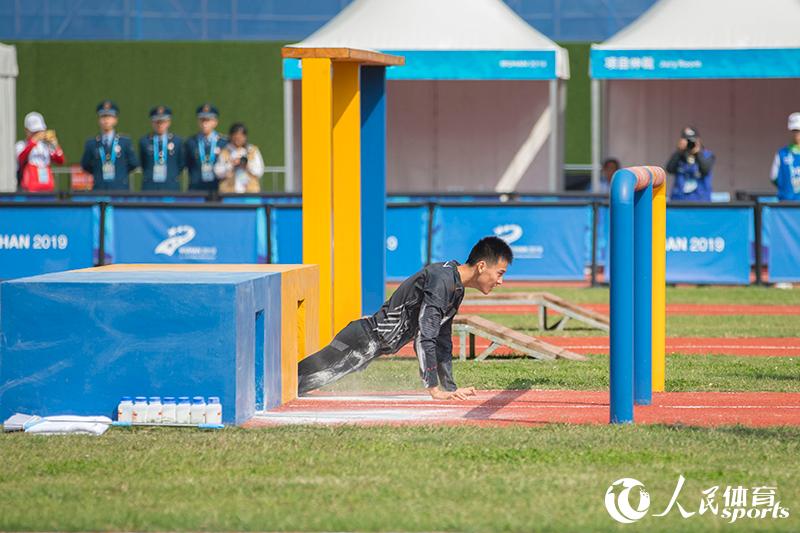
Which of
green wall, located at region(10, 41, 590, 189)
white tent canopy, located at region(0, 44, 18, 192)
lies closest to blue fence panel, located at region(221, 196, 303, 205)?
white tent canopy, located at region(0, 44, 18, 192)

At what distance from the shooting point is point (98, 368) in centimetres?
895

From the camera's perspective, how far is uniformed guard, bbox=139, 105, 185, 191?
22.1 m

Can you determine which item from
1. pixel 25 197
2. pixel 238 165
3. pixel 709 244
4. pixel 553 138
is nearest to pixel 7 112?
pixel 25 197

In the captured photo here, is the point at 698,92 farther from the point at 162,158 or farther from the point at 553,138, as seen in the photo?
the point at 162,158

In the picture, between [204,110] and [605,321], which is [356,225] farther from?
Result: [204,110]

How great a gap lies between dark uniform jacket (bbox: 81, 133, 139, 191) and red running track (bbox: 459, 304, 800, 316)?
22.3ft

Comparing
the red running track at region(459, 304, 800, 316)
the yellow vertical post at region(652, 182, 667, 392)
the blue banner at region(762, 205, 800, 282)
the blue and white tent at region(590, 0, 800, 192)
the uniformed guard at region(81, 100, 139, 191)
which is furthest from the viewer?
the blue and white tent at region(590, 0, 800, 192)

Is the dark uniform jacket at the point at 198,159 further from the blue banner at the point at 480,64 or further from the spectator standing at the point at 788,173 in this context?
the spectator standing at the point at 788,173

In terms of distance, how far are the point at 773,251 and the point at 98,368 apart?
43.4 ft

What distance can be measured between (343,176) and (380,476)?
5.11 meters

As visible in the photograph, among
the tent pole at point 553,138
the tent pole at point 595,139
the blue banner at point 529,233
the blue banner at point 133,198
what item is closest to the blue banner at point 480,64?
the tent pole at point 553,138

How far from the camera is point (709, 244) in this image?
20.4m

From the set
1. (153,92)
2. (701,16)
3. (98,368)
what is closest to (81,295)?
(98,368)

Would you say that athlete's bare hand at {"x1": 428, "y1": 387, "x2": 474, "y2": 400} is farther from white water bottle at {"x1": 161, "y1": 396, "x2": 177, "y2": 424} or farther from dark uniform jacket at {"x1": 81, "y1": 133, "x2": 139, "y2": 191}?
dark uniform jacket at {"x1": 81, "y1": 133, "x2": 139, "y2": 191}
